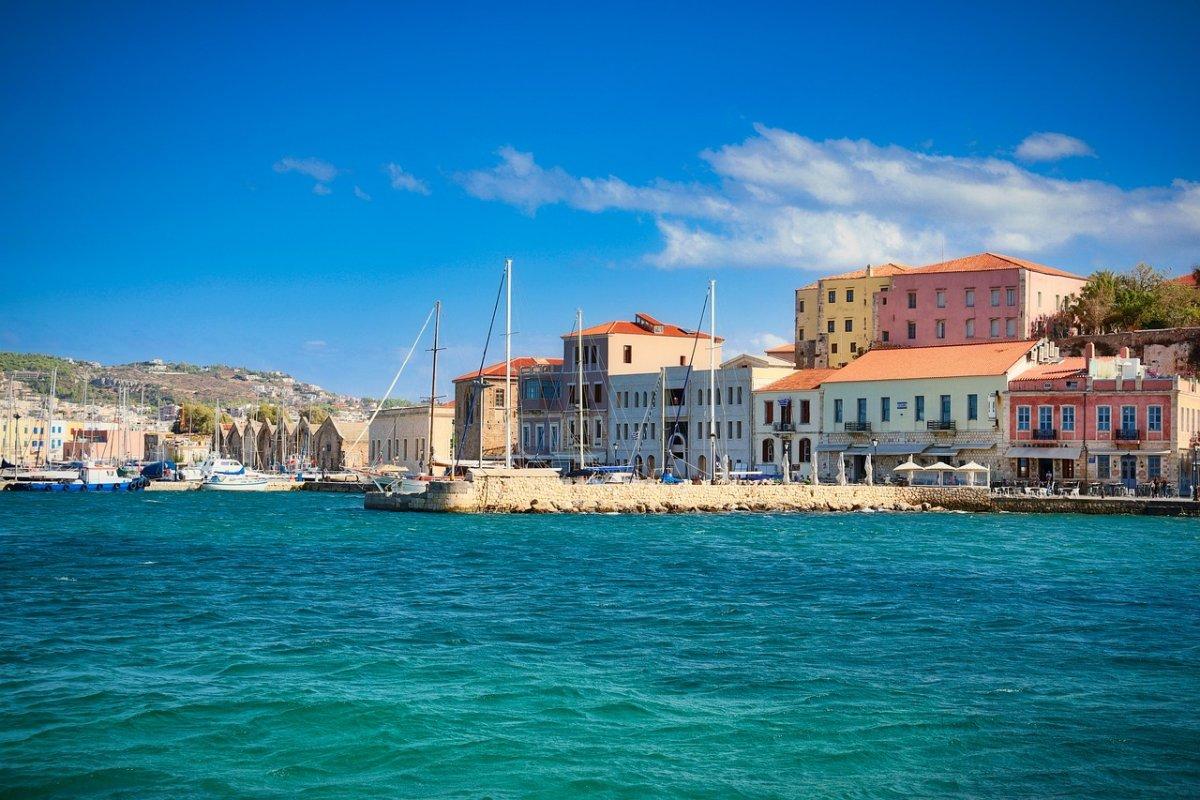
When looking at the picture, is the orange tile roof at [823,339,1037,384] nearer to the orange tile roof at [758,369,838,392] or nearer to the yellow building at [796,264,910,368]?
the orange tile roof at [758,369,838,392]

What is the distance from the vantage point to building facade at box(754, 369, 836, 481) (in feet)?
209

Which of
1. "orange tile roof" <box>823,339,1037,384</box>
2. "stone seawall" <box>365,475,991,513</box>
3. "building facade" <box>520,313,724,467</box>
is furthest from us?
"building facade" <box>520,313,724,467</box>

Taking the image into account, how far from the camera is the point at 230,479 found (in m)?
88.2

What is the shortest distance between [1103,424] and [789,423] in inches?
613

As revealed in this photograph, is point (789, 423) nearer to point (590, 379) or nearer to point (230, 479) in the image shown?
point (590, 379)

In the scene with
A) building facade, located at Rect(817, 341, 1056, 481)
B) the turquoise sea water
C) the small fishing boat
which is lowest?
the turquoise sea water

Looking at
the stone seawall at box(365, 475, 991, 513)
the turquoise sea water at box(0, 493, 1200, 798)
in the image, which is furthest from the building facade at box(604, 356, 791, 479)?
the turquoise sea water at box(0, 493, 1200, 798)

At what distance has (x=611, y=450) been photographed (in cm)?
7275

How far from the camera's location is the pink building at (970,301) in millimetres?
67062

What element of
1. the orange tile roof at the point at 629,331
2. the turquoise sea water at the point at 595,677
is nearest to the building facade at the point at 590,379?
the orange tile roof at the point at 629,331

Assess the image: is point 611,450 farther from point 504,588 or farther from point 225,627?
point 225,627

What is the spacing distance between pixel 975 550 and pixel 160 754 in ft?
90.3

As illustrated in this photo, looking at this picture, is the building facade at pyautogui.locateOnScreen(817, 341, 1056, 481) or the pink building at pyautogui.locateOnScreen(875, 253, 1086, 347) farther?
the pink building at pyautogui.locateOnScreen(875, 253, 1086, 347)

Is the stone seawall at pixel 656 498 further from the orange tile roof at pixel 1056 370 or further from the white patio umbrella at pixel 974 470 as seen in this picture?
the orange tile roof at pixel 1056 370
